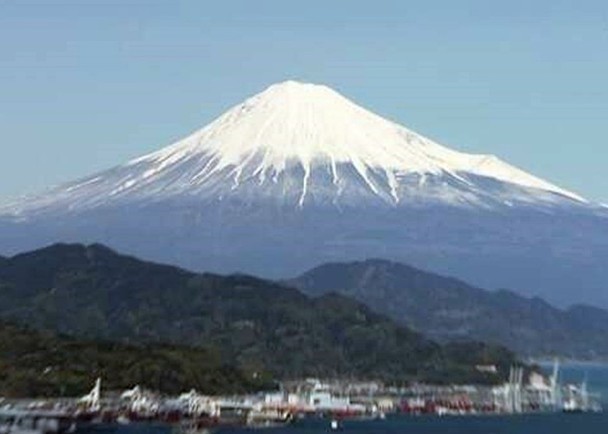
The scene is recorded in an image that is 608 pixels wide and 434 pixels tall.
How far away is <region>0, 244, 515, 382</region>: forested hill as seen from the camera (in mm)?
126062

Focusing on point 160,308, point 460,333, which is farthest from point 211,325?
point 460,333

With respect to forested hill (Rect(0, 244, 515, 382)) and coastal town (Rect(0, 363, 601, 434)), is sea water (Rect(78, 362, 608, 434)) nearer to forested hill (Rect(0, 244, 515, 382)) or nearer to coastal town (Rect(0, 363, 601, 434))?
coastal town (Rect(0, 363, 601, 434))

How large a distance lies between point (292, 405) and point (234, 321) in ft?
108

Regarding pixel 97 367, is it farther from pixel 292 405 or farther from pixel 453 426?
pixel 453 426

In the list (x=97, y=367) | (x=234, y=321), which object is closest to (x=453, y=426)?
(x=97, y=367)

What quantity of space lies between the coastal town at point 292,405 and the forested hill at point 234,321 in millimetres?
4073

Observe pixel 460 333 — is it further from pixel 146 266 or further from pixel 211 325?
pixel 211 325

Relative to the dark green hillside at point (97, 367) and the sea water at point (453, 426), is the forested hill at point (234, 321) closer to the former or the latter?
the dark green hillside at point (97, 367)

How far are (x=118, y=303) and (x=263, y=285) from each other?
35.2 feet

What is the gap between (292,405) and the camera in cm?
9862

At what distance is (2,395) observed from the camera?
289 feet

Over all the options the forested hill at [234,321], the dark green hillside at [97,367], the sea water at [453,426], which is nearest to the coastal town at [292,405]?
the sea water at [453,426]

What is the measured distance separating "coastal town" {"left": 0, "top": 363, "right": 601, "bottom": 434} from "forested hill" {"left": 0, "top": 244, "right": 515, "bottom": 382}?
4.07m

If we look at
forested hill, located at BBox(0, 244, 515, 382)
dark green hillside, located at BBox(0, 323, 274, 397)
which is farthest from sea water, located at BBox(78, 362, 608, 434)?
forested hill, located at BBox(0, 244, 515, 382)
